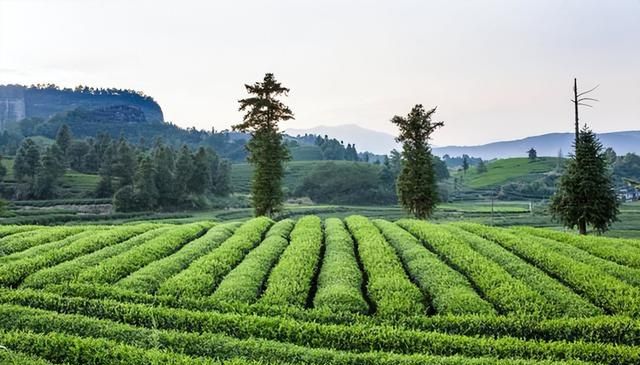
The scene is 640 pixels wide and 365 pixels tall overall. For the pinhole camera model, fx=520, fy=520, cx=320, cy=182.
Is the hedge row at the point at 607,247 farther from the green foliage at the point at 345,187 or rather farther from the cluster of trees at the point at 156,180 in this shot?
the green foliage at the point at 345,187

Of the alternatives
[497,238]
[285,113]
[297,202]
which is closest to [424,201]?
[285,113]

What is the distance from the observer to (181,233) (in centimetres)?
2780

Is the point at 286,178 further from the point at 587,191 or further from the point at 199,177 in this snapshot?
the point at 587,191

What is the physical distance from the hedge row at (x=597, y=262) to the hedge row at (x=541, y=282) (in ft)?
8.38

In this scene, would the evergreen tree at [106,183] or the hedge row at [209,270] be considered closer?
the hedge row at [209,270]

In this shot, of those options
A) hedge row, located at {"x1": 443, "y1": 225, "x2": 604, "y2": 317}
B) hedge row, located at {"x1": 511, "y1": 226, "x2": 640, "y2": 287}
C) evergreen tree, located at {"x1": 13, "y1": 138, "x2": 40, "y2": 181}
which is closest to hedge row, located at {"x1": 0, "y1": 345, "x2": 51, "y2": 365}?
hedge row, located at {"x1": 443, "y1": 225, "x2": 604, "y2": 317}

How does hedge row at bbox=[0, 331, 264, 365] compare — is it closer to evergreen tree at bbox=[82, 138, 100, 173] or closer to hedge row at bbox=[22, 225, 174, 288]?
hedge row at bbox=[22, 225, 174, 288]

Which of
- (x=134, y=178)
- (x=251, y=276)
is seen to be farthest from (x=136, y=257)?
(x=134, y=178)

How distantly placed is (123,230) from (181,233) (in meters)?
3.52

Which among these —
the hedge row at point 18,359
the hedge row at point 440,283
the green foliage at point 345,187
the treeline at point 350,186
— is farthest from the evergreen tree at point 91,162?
the hedge row at point 18,359

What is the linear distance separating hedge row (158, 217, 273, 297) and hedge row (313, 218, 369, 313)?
370 centimetres

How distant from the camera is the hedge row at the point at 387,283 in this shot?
1532cm

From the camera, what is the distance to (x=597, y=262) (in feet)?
68.8

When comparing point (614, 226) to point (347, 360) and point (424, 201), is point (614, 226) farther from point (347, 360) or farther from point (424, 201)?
point (347, 360)
